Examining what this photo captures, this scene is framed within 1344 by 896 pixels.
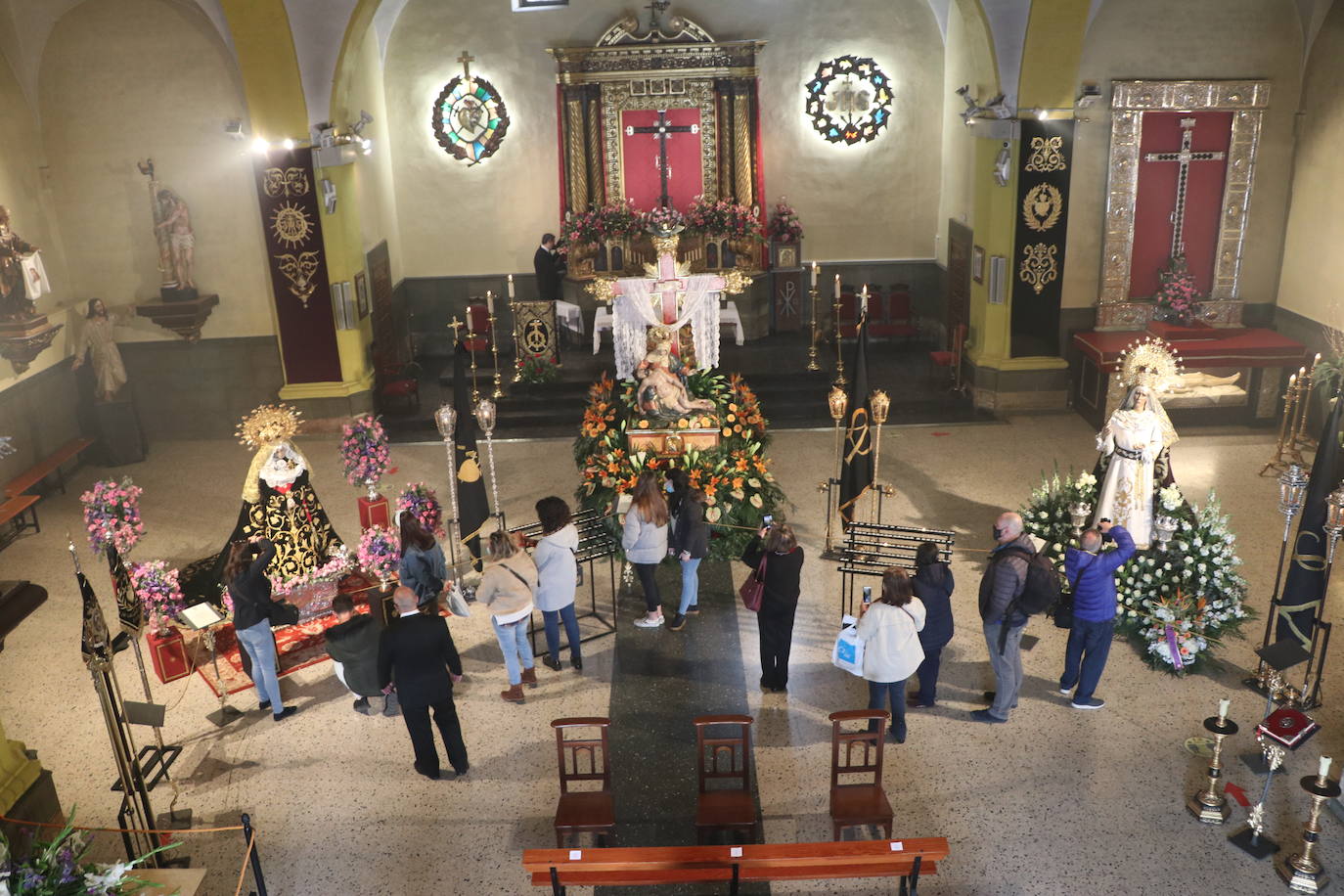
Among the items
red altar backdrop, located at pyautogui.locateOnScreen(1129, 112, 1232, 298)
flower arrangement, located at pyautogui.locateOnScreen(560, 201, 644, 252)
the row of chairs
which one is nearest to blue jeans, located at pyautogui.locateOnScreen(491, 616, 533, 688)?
the row of chairs

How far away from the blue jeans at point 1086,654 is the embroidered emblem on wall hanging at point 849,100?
11423mm

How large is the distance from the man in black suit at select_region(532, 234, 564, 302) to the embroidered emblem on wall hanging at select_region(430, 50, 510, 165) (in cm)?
180

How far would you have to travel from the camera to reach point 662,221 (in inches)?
673

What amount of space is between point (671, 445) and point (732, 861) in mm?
5993

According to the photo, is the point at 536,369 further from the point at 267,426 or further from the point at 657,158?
the point at 267,426

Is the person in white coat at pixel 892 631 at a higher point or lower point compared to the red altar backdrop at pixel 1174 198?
lower

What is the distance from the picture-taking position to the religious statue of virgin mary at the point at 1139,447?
10125 millimetres

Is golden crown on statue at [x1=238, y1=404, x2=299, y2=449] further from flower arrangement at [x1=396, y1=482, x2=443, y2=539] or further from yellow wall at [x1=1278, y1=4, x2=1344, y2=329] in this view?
yellow wall at [x1=1278, y1=4, x2=1344, y2=329]

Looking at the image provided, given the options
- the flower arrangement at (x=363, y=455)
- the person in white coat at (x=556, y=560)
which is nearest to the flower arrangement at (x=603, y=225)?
the flower arrangement at (x=363, y=455)

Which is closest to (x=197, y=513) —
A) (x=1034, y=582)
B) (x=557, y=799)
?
(x=557, y=799)

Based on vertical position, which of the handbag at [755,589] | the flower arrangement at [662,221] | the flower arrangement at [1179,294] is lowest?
the handbag at [755,589]

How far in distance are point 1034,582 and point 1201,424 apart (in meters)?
8.51

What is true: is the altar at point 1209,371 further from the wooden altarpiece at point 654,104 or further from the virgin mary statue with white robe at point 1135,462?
the wooden altarpiece at point 654,104

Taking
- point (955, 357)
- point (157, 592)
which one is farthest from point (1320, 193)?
point (157, 592)
